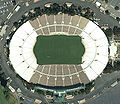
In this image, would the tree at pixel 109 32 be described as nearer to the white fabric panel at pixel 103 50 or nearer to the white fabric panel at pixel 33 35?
the white fabric panel at pixel 103 50

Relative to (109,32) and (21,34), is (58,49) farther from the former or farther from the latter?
(109,32)

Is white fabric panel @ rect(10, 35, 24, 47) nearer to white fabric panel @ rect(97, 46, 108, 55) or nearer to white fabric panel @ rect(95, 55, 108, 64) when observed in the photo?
white fabric panel @ rect(95, 55, 108, 64)

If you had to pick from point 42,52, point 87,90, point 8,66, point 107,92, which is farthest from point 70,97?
point 8,66

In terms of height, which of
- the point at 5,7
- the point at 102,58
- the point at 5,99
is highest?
the point at 5,7

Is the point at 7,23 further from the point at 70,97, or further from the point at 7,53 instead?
the point at 70,97

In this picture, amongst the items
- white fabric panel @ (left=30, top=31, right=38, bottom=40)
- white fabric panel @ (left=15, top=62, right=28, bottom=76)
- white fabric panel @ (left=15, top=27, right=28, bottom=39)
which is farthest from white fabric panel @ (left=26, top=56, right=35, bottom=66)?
white fabric panel @ (left=15, top=27, right=28, bottom=39)

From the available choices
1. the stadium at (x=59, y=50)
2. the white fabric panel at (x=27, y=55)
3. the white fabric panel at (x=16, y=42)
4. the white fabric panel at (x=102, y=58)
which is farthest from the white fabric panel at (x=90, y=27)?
the white fabric panel at (x=16, y=42)

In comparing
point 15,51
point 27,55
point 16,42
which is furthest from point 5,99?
point 16,42

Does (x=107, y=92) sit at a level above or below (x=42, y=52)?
below
